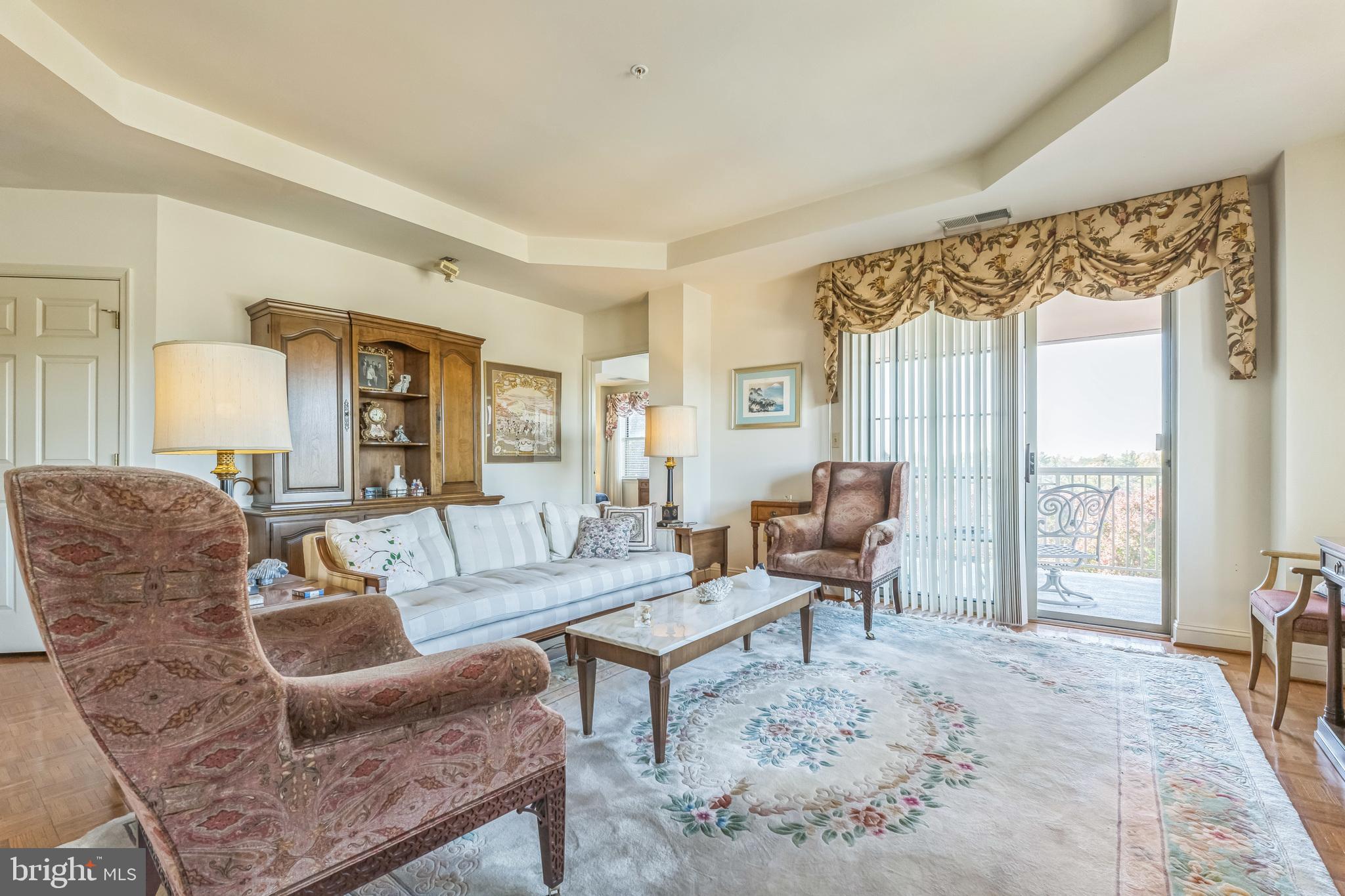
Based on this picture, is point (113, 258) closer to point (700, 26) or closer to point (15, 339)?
point (15, 339)

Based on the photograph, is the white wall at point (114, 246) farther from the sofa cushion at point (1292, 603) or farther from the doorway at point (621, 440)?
the doorway at point (621, 440)

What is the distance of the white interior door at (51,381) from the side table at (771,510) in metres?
4.06

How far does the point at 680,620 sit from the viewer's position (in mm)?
2422

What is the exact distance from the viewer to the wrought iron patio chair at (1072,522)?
15.7 feet

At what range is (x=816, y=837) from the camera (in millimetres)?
1628

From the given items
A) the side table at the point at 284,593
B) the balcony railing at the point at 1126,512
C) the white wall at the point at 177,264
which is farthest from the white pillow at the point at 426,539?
the balcony railing at the point at 1126,512

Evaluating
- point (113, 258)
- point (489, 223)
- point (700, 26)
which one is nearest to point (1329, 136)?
point (700, 26)

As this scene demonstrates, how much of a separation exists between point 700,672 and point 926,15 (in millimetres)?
2946

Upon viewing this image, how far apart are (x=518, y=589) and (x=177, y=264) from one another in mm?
2748

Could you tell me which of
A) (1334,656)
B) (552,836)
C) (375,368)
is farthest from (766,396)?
(552,836)

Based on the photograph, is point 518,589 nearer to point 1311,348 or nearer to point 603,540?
point 603,540

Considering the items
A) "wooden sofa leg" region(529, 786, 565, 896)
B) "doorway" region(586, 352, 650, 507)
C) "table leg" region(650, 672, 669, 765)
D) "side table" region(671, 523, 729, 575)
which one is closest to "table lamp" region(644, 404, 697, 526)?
"side table" region(671, 523, 729, 575)

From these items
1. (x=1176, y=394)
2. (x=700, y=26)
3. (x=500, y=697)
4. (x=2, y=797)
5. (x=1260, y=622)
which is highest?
(x=700, y=26)

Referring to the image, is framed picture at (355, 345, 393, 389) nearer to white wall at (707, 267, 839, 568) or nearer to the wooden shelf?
the wooden shelf
